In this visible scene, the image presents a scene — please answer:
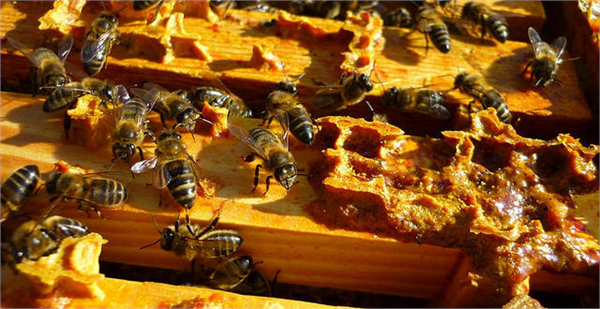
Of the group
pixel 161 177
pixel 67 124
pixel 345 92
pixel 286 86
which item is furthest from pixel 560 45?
pixel 67 124

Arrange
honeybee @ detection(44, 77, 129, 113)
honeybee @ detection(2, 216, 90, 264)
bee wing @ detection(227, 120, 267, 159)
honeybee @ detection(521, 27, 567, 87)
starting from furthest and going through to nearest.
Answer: honeybee @ detection(521, 27, 567, 87) < honeybee @ detection(44, 77, 129, 113) < bee wing @ detection(227, 120, 267, 159) < honeybee @ detection(2, 216, 90, 264)

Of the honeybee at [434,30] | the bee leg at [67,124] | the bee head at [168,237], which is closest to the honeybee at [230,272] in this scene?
the bee head at [168,237]

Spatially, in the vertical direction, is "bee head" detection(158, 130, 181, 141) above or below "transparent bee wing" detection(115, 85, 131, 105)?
below

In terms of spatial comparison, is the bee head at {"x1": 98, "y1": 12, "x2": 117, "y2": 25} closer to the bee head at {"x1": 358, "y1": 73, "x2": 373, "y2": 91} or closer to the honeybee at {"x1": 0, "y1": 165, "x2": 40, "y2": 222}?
the honeybee at {"x1": 0, "y1": 165, "x2": 40, "y2": 222}

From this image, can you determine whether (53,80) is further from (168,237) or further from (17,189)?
(168,237)

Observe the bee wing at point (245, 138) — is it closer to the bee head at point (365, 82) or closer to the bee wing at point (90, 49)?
the bee head at point (365, 82)

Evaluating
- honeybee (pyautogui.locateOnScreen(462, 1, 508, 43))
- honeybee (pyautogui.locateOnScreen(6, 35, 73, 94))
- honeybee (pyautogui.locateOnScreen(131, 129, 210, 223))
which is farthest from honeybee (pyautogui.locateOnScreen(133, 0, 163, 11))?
honeybee (pyautogui.locateOnScreen(462, 1, 508, 43))
